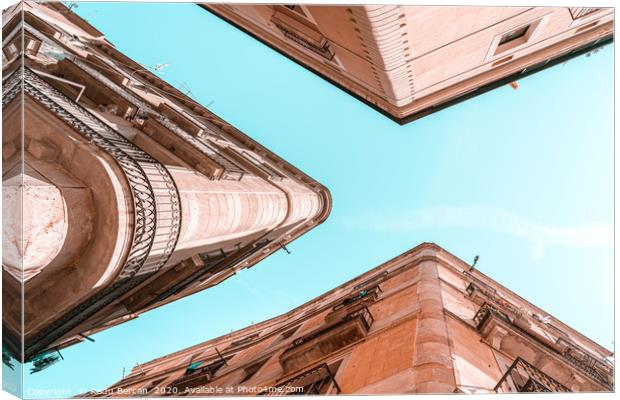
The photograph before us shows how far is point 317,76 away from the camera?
552 inches

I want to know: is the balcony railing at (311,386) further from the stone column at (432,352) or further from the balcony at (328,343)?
the balcony at (328,343)

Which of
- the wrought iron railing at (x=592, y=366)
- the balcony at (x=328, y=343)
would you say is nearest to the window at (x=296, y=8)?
the balcony at (x=328, y=343)

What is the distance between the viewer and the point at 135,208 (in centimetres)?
591

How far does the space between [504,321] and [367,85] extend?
7.55m

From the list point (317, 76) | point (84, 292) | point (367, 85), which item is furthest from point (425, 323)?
point (317, 76)

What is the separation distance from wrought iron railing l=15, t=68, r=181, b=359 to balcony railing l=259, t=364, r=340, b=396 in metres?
3.29

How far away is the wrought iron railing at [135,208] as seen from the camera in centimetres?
614

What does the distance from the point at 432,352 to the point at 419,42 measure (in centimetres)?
632

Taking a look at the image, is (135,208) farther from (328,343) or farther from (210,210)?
(328,343)

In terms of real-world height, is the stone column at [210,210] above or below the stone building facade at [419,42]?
below

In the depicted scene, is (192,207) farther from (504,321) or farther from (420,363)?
(504,321)

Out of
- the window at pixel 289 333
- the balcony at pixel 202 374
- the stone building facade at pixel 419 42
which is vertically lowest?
the balcony at pixel 202 374

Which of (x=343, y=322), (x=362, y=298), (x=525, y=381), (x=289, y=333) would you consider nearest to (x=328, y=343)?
(x=343, y=322)

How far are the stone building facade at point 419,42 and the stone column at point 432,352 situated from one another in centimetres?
569
